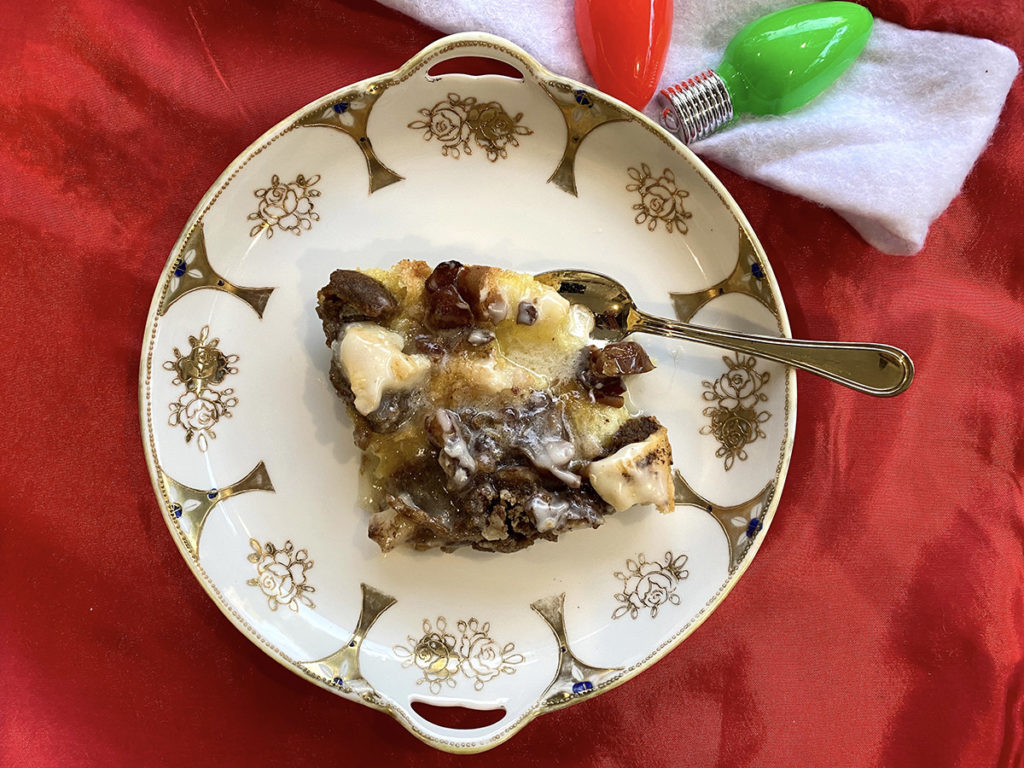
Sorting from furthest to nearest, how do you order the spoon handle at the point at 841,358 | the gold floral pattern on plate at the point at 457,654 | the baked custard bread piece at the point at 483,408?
the gold floral pattern on plate at the point at 457,654 < the spoon handle at the point at 841,358 < the baked custard bread piece at the point at 483,408

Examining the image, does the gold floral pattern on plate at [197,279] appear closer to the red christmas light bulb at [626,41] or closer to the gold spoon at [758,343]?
the gold spoon at [758,343]

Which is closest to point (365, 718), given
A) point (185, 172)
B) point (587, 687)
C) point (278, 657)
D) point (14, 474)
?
point (278, 657)

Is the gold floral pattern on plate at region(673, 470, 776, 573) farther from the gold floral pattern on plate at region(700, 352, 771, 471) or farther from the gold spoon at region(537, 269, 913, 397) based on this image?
the gold spoon at region(537, 269, 913, 397)

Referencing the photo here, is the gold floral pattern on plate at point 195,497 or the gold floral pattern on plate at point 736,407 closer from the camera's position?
the gold floral pattern on plate at point 195,497

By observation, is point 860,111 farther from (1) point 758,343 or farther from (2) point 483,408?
(2) point 483,408

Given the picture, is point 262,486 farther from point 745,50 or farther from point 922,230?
point 922,230

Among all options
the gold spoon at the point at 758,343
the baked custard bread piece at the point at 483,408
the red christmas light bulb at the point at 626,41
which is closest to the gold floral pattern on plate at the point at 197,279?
the baked custard bread piece at the point at 483,408
